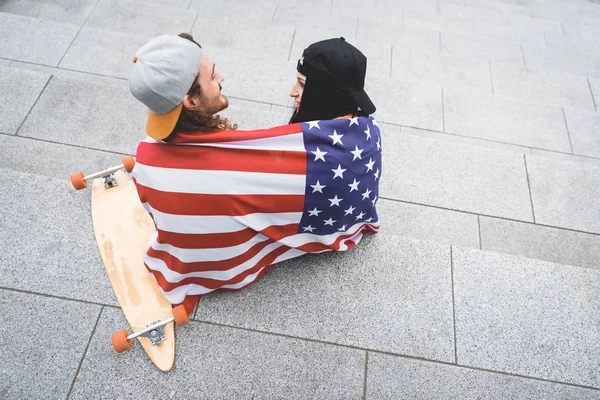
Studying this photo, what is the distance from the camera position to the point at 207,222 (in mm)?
2717

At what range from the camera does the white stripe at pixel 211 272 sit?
3029mm

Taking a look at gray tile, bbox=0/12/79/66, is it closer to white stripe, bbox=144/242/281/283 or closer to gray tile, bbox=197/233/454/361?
white stripe, bbox=144/242/281/283

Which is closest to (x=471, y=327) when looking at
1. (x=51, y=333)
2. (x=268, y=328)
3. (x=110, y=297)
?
(x=268, y=328)

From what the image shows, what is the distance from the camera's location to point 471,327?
10.4 ft

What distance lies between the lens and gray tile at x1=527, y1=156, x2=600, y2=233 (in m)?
4.06

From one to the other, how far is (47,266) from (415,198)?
311 centimetres

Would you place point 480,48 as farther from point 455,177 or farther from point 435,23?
point 455,177

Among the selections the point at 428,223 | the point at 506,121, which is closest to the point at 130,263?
the point at 428,223

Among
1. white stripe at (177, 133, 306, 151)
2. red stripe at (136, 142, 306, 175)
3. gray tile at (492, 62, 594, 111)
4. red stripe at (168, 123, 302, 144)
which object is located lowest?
gray tile at (492, 62, 594, 111)

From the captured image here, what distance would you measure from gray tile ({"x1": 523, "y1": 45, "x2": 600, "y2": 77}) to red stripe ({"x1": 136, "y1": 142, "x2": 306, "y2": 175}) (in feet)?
18.7

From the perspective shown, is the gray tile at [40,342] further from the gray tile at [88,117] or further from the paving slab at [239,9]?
the paving slab at [239,9]

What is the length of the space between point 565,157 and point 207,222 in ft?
14.1

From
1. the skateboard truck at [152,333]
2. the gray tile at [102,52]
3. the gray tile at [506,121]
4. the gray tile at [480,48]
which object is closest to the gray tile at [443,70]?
the gray tile at [506,121]

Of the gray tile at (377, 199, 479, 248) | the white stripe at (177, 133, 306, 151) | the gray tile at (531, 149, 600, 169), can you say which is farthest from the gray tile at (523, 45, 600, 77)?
the white stripe at (177, 133, 306, 151)
